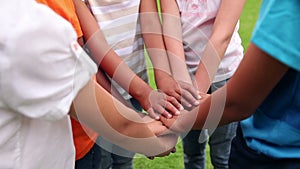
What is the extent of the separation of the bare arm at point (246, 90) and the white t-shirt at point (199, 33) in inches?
23.5

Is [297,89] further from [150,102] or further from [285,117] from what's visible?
[150,102]

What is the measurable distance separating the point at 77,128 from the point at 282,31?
84 cm

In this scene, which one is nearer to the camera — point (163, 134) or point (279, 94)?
point (279, 94)

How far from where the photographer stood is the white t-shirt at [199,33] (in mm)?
1959

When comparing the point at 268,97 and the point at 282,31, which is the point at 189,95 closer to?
the point at 268,97

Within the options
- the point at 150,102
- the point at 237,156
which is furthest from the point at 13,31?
the point at 150,102

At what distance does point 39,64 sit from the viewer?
0.98 meters

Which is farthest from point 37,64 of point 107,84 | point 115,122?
point 107,84

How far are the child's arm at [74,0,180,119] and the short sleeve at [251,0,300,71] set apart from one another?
0.83 meters

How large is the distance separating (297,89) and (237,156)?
271 millimetres

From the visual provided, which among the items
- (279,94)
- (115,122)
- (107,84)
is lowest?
(107,84)

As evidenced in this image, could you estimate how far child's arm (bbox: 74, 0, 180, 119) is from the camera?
1.81 metres

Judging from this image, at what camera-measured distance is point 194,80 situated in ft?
6.27

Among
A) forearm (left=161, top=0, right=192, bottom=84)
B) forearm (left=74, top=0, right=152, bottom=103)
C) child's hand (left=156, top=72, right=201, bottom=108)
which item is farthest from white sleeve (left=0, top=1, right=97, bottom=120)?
forearm (left=161, top=0, right=192, bottom=84)
